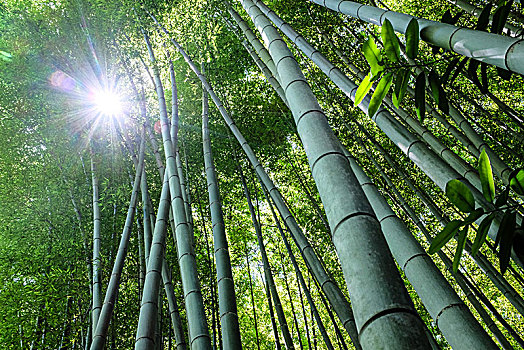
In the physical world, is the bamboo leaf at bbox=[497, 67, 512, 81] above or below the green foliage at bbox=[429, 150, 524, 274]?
above

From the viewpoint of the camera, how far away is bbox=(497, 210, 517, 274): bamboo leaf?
73 cm

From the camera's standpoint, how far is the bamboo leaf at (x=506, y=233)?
0.73 metres

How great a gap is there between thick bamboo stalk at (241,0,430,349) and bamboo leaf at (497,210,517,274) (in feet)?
0.77

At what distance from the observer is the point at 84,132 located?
5344 millimetres

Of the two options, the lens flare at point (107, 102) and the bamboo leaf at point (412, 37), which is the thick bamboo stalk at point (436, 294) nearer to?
Result: the bamboo leaf at point (412, 37)

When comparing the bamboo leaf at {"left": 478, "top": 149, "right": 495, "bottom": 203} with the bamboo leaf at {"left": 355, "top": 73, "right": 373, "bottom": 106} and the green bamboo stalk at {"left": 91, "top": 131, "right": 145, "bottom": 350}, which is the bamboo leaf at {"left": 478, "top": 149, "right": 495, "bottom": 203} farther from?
the green bamboo stalk at {"left": 91, "top": 131, "right": 145, "bottom": 350}

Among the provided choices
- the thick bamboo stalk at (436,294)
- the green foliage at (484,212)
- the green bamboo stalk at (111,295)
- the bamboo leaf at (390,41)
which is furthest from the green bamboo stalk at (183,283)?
the bamboo leaf at (390,41)

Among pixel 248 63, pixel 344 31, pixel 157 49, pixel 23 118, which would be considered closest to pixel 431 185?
pixel 344 31

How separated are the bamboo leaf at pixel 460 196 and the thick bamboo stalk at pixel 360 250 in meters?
0.16

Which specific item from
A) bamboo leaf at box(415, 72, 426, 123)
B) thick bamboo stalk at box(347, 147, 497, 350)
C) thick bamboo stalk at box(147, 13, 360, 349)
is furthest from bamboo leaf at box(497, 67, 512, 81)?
thick bamboo stalk at box(147, 13, 360, 349)

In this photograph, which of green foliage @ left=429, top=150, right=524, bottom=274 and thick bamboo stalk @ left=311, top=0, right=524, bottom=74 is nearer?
green foliage @ left=429, top=150, right=524, bottom=274

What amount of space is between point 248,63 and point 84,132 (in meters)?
2.56

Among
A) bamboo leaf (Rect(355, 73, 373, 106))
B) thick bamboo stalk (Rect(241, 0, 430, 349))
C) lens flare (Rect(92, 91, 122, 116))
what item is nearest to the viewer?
thick bamboo stalk (Rect(241, 0, 430, 349))

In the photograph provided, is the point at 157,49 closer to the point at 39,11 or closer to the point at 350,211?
the point at 39,11
